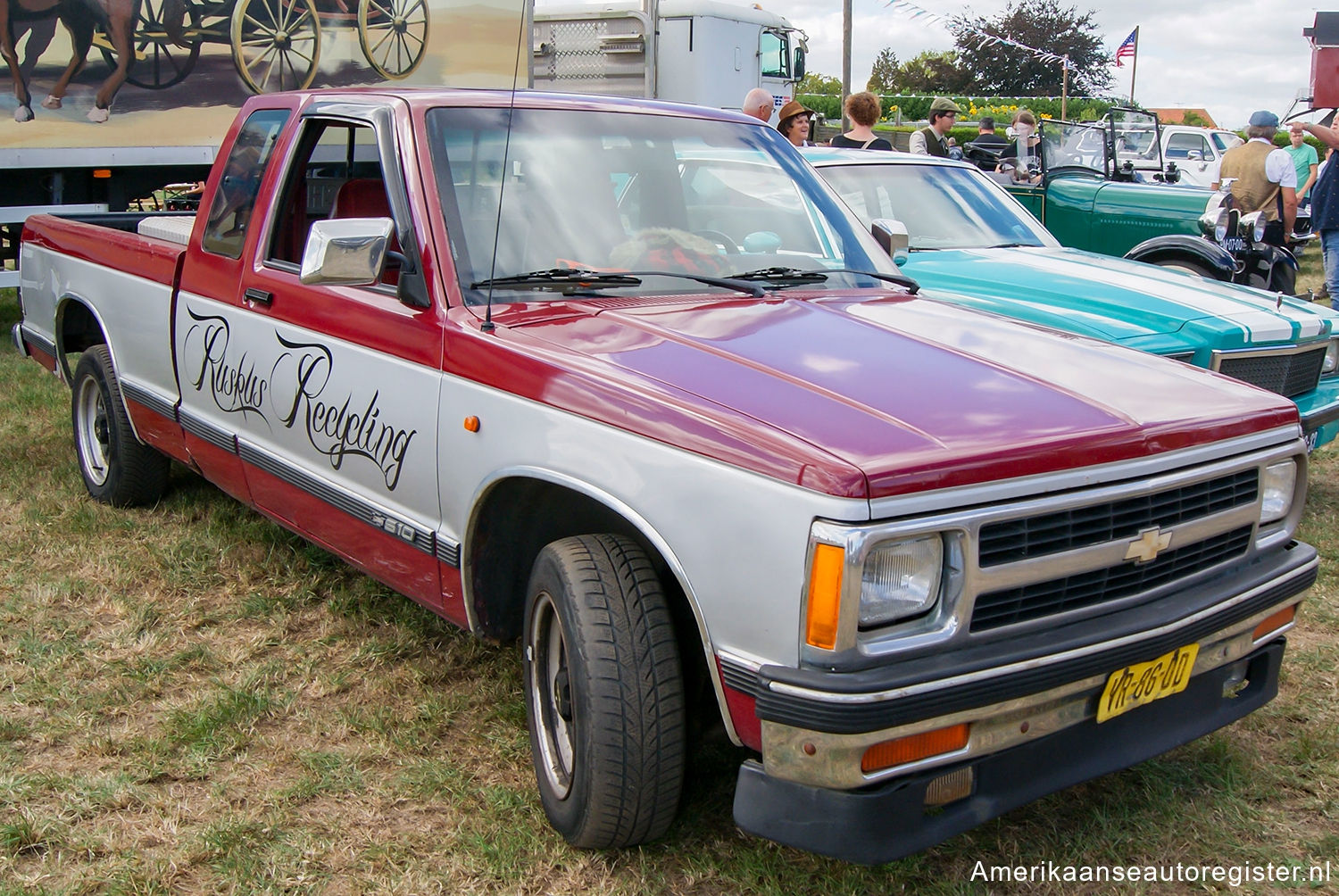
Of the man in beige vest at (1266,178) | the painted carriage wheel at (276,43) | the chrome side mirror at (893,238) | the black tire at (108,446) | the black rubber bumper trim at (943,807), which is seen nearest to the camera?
the black rubber bumper trim at (943,807)

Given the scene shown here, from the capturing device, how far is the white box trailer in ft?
53.7

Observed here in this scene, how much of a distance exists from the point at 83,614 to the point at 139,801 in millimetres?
1441

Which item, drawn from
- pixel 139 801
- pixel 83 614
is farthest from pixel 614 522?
pixel 83 614

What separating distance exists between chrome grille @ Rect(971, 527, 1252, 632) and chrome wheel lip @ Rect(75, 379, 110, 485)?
4.46 meters

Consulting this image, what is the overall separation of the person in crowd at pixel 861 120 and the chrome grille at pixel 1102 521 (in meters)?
6.49

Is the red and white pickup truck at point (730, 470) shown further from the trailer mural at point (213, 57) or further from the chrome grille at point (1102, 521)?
the trailer mural at point (213, 57)

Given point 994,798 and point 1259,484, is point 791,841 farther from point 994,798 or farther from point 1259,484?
point 1259,484

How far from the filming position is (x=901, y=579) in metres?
2.25

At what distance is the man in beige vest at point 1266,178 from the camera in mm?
9742

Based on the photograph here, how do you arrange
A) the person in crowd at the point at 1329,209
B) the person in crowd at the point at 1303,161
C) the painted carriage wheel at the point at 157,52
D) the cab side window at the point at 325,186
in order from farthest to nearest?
the person in crowd at the point at 1303,161
the painted carriage wheel at the point at 157,52
the person in crowd at the point at 1329,209
the cab side window at the point at 325,186

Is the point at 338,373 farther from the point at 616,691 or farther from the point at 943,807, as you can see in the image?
the point at 943,807

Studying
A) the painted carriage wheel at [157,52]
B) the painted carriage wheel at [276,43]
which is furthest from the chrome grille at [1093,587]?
the painted carriage wheel at [276,43]

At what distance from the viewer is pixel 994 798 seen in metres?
2.41

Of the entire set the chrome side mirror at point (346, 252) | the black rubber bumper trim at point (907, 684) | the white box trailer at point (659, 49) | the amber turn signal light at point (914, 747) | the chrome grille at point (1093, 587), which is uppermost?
the white box trailer at point (659, 49)
